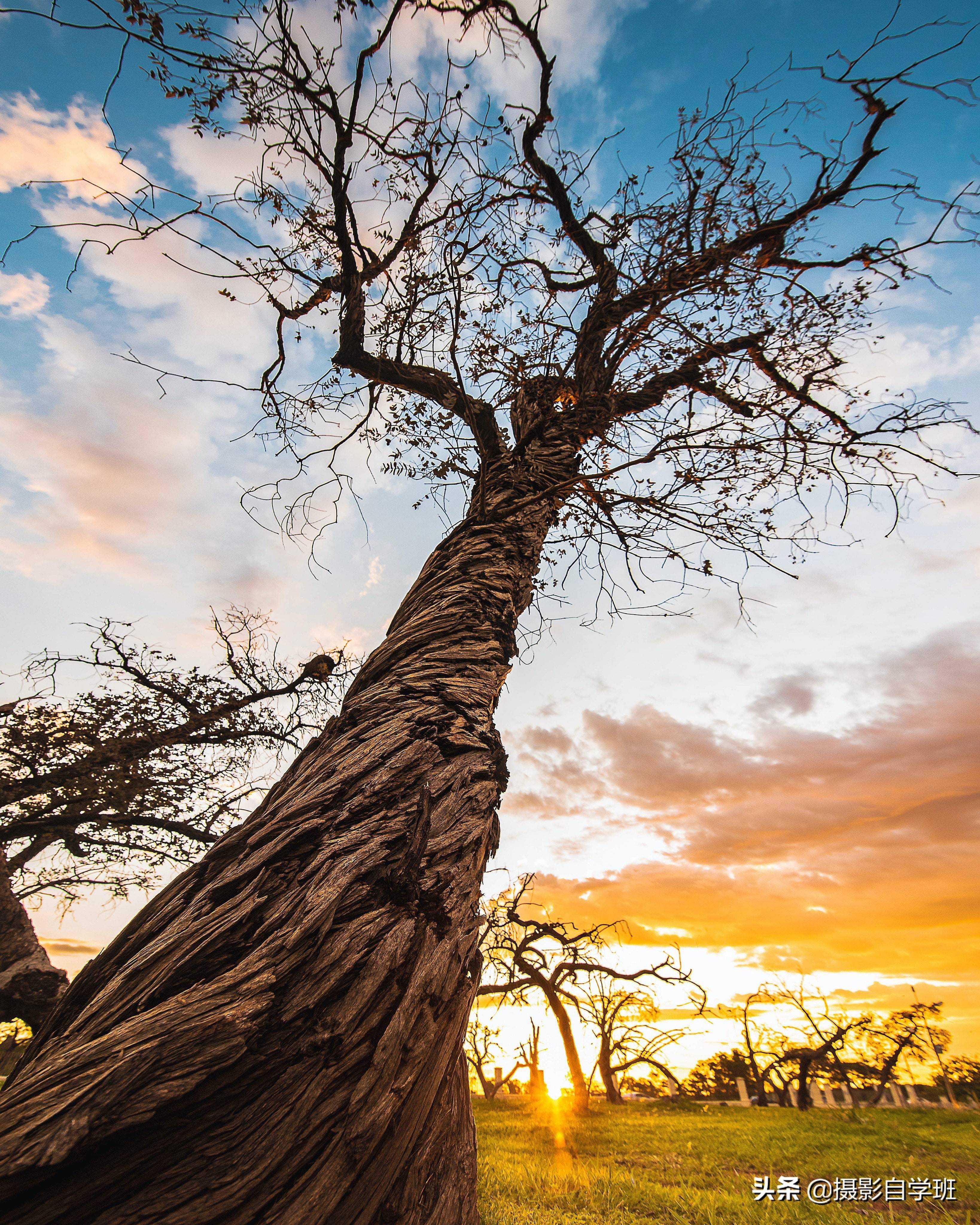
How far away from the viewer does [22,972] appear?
4.60 meters

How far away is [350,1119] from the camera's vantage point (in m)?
0.84

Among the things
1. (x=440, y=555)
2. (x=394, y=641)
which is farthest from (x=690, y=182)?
(x=394, y=641)

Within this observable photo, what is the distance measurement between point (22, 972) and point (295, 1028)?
5881mm

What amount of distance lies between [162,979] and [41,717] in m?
6.88

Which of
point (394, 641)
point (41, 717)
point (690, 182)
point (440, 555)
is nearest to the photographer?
point (394, 641)

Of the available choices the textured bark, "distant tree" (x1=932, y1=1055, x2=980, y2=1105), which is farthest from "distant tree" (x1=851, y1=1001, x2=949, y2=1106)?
the textured bark

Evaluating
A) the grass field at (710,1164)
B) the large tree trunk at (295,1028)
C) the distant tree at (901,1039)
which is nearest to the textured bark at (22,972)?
the grass field at (710,1164)

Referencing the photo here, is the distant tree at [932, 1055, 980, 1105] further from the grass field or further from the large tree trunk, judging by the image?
the large tree trunk

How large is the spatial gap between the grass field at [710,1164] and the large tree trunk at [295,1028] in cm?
336

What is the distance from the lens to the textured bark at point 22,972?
15.0 ft

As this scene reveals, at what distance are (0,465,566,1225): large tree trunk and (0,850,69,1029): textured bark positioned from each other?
527 cm

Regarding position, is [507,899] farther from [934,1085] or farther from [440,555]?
[934,1085]

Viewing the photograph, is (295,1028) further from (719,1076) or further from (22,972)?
(719,1076)

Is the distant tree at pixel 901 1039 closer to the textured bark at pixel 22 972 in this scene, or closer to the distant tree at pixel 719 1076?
the distant tree at pixel 719 1076
